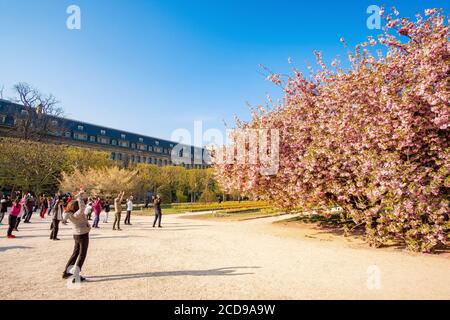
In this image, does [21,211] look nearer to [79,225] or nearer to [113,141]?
[79,225]

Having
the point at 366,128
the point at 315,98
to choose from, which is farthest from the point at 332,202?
the point at 315,98

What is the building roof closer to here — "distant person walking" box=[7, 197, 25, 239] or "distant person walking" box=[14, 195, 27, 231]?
"distant person walking" box=[14, 195, 27, 231]

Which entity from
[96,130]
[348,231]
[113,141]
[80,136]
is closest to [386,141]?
[348,231]

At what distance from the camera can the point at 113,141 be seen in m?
89.5

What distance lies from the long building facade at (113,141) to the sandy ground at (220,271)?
51549 mm

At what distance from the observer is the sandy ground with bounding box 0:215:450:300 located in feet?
22.3

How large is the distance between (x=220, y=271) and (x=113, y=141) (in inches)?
3468

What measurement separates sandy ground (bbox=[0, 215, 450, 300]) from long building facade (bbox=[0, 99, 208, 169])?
169ft

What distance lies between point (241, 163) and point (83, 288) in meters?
13.6

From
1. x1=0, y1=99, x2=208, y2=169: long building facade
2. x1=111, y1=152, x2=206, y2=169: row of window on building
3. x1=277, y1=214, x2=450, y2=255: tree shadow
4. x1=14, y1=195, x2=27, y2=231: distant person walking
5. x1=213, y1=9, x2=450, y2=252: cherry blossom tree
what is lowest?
x1=277, y1=214, x2=450, y2=255: tree shadow

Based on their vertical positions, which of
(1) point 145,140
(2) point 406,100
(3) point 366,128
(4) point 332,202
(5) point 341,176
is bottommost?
(4) point 332,202

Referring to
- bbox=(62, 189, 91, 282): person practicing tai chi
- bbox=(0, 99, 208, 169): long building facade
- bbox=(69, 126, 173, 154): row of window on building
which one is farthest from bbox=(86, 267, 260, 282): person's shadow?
bbox=(69, 126, 173, 154): row of window on building
